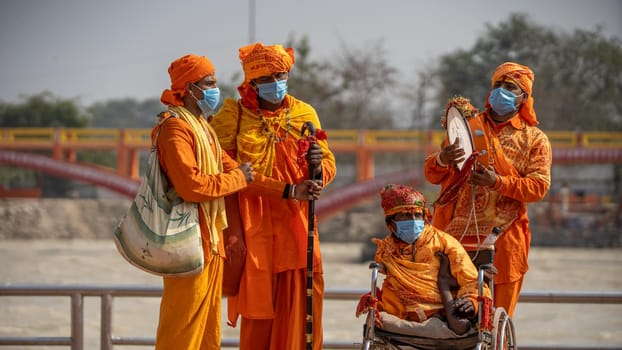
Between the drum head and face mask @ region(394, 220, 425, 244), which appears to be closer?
face mask @ region(394, 220, 425, 244)

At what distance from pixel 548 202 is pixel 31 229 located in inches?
686

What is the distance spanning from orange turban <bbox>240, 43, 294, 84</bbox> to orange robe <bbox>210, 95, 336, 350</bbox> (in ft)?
0.69

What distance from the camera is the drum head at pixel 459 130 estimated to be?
515 centimetres

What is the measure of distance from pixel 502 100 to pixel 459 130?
258mm

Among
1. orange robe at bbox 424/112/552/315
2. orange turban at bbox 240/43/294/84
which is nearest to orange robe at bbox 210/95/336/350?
orange turban at bbox 240/43/294/84

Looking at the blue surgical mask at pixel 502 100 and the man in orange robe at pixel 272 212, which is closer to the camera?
the man in orange robe at pixel 272 212

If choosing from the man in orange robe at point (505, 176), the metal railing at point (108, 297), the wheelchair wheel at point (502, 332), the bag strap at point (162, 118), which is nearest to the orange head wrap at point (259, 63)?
the bag strap at point (162, 118)

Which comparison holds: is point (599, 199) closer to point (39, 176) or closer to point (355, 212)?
point (355, 212)

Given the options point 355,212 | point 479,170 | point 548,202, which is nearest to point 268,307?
point 479,170

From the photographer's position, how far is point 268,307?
5.06m

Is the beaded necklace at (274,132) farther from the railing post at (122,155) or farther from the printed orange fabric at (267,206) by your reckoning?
the railing post at (122,155)

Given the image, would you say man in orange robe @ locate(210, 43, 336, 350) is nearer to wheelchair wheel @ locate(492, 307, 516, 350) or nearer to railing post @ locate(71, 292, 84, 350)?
wheelchair wheel @ locate(492, 307, 516, 350)

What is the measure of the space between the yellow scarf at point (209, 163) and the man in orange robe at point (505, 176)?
1.14 m

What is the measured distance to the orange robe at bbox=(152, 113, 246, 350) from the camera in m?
4.55
